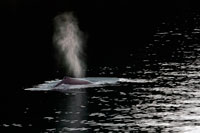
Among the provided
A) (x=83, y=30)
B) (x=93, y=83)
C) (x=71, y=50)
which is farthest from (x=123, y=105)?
(x=83, y=30)

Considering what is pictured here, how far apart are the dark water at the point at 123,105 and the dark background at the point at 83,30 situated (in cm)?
847

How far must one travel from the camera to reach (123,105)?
65.6 meters

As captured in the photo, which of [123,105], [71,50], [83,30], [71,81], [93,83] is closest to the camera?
[123,105]

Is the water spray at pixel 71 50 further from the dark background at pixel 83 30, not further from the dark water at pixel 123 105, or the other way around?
the dark water at pixel 123 105

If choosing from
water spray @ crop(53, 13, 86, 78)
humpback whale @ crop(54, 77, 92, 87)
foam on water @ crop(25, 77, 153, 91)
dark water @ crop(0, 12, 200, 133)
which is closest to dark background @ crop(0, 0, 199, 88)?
water spray @ crop(53, 13, 86, 78)

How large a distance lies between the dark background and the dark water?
27.8ft

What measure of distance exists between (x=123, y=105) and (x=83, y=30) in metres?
83.1

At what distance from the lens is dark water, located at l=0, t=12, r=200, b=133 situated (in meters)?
58.9

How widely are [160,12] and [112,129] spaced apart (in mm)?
122077

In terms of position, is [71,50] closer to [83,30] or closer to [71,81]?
[71,81]

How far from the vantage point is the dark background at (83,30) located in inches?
3725

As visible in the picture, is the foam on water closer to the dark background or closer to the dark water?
the dark water

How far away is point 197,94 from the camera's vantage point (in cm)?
6988

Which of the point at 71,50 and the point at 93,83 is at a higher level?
the point at 71,50
